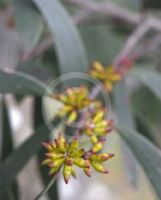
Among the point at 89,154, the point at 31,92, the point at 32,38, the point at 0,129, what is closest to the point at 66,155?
the point at 89,154

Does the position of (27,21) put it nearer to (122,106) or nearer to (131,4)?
(122,106)

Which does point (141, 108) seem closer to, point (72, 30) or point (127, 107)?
point (127, 107)

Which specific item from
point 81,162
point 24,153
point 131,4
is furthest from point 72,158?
point 131,4

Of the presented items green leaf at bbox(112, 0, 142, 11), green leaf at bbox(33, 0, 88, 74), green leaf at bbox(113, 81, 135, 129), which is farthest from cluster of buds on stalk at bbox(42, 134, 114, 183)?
green leaf at bbox(112, 0, 142, 11)

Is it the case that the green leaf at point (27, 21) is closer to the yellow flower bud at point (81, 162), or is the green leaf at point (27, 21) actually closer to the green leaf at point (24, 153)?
the green leaf at point (24, 153)

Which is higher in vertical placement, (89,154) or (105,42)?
(105,42)
